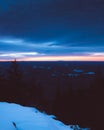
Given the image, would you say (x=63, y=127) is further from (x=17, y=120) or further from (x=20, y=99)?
(x=20, y=99)

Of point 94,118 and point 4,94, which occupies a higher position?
point 4,94

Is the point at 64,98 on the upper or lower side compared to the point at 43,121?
lower

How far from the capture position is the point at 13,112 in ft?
35.3

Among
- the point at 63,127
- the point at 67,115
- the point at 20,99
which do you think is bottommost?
the point at 67,115

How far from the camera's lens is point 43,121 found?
9773mm

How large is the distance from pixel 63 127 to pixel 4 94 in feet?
74.8

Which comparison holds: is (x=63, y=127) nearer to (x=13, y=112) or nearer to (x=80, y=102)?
(x=13, y=112)

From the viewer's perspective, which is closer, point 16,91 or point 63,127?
point 63,127

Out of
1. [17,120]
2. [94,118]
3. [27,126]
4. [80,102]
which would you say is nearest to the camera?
[27,126]

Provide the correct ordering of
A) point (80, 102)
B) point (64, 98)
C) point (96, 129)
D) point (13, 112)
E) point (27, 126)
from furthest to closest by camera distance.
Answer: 1. point (64, 98)
2. point (80, 102)
3. point (96, 129)
4. point (13, 112)
5. point (27, 126)

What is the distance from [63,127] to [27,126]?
1741mm

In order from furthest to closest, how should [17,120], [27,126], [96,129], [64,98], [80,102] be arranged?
[64,98] → [80,102] → [96,129] → [17,120] → [27,126]

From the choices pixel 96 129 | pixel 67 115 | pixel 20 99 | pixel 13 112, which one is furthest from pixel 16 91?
pixel 13 112

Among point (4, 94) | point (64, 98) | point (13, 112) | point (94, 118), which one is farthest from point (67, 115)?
point (13, 112)
